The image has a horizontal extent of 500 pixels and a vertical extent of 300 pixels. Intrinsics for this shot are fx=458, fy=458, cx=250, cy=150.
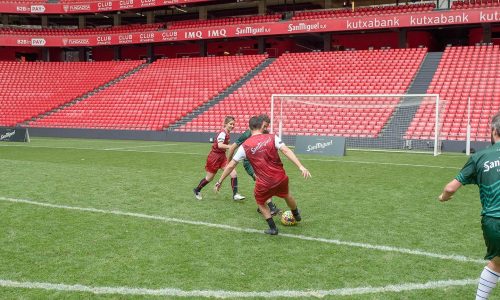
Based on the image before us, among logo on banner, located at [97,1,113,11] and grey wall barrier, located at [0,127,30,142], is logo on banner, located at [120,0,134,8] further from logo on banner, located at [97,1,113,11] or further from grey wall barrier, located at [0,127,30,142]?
grey wall barrier, located at [0,127,30,142]

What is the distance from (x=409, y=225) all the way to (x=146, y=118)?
2442 centimetres

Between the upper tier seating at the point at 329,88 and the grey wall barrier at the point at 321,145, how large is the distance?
4.34 meters

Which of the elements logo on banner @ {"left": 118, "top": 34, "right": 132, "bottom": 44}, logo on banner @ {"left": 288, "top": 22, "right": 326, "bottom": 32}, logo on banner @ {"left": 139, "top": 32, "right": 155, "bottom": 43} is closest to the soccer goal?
logo on banner @ {"left": 288, "top": 22, "right": 326, "bottom": 32}

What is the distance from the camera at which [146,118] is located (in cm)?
2936

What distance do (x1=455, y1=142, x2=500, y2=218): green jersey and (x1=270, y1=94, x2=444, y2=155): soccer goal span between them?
1622 cm

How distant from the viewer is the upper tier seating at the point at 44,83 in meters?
33.7

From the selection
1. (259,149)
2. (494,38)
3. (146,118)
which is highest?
(494,38)

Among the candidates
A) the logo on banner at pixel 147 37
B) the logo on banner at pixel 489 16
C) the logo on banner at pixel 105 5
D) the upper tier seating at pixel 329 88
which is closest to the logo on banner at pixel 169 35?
the logo on banner at pixel 147 37

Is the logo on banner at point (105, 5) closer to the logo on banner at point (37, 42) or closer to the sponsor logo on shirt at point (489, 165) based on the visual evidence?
the logo on banner at point (37, 42)

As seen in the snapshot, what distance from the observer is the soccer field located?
14.6ft

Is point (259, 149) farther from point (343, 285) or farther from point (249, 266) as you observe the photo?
point (343, 285)

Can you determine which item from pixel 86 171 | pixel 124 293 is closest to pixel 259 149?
pixel 124 293

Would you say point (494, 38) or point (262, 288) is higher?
point (494, 38)

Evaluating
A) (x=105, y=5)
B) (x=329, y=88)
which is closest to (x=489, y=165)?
(x=329, y=88)
